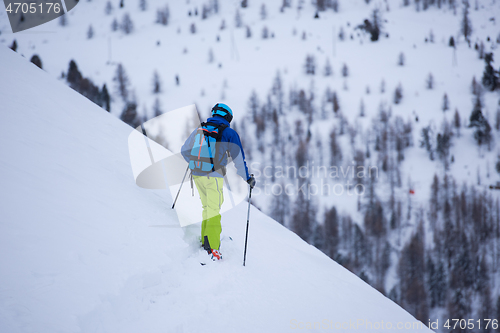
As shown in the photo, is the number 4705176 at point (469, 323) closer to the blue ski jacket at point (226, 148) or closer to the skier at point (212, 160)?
the skier at point (212, 160)

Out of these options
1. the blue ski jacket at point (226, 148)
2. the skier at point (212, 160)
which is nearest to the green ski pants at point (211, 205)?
the skier at point (212, 160)

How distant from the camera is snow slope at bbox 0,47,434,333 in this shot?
2779 millimetres

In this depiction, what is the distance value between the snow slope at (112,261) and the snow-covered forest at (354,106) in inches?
1626

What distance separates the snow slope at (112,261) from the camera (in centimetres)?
278

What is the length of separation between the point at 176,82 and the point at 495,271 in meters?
77.1

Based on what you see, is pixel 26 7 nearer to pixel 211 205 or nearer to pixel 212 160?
pixel 212 160

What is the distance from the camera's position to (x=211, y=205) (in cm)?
448

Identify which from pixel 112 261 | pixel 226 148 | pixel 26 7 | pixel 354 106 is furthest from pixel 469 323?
pixel 26 7

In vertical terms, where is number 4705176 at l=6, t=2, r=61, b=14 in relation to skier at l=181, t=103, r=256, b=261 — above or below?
above

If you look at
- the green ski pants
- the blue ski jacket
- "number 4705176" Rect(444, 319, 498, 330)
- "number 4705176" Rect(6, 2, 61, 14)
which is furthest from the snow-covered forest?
the blue ski jacket

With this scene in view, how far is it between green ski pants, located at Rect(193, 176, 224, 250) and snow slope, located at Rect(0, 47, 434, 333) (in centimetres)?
38

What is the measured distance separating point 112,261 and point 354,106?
7267 centimetres

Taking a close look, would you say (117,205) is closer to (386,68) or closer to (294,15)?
(386,68)

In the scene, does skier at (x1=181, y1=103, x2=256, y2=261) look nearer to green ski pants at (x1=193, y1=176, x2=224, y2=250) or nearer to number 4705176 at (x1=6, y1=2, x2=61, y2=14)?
green ski pants at (x1=193, y1=176, x2=224, y2=250)
